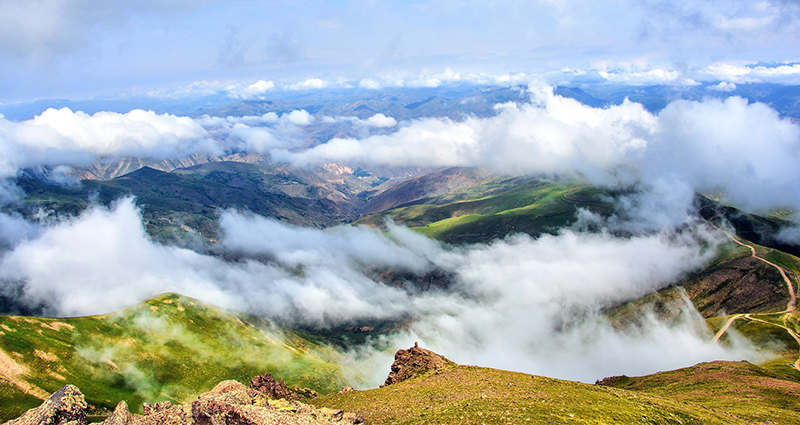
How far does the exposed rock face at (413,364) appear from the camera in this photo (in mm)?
102688

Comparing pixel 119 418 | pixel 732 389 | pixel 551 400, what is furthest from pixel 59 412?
pixel 732 389

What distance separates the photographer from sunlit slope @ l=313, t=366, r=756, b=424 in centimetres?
5384

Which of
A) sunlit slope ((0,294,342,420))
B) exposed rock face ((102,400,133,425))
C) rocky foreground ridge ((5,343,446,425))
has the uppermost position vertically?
rocky foreground ridge ((5,343,446,425))

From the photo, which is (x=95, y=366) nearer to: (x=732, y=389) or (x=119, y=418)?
(x=119, y=418)

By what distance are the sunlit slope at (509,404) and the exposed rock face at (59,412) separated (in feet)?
130

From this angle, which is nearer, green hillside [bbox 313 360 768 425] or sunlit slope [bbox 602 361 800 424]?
green hillside [bbox 313 360 768 425]

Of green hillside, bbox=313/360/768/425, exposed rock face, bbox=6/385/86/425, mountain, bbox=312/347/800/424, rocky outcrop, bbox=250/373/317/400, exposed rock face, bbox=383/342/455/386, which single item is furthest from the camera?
rocky outcrop, bbox=250/373/317/400

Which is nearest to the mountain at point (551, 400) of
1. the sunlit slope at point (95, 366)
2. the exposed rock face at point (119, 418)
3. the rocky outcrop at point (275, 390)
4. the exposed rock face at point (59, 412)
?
the rocky outcrop at point (275, 390)

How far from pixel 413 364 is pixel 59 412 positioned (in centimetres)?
7663

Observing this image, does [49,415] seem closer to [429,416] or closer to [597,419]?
[429,416]

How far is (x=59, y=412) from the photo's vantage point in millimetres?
48625

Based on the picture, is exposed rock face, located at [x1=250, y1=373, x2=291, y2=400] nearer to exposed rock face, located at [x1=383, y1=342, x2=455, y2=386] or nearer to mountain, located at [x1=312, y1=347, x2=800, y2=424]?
mountain, located at [x1=312, y1=347, x2=800, y2=424]

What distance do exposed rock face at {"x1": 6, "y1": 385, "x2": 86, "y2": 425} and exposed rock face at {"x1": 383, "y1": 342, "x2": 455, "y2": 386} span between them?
2737 inches

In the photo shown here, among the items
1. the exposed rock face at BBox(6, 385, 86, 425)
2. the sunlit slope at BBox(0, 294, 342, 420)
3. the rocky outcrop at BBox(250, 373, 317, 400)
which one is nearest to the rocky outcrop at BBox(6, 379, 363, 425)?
the exposed rock face at BBox(6, 385, 86, 425)
